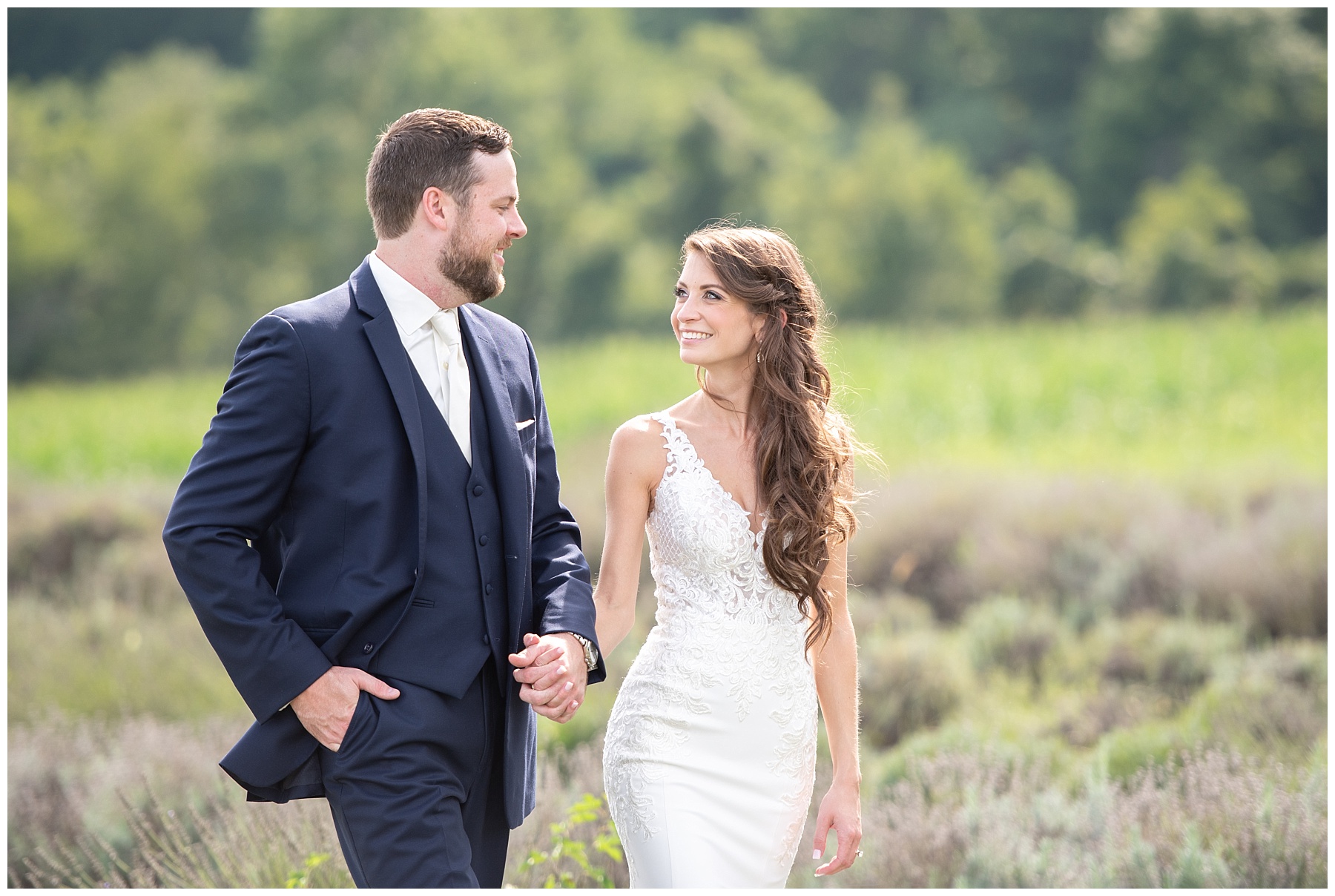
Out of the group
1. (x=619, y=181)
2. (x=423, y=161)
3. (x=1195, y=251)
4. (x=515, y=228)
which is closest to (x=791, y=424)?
(x=515, y=228)

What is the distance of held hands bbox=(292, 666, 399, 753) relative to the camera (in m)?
2.41

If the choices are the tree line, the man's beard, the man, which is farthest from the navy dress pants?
the tree line

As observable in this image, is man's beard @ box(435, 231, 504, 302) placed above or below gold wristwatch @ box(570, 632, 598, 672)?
above

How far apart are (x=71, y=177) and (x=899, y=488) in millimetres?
29928

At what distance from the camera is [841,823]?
2.93m

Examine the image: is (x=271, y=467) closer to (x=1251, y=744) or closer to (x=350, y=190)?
(x=1251, y=744)

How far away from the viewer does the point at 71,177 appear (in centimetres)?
3284

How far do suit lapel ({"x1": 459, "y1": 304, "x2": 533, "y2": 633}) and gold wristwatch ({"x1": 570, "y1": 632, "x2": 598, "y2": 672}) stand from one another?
133mm

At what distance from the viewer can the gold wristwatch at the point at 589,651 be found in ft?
8.87

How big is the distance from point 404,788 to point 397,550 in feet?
1.60

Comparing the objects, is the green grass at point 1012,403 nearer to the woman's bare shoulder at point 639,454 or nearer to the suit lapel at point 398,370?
the woman's bare shoulder at point 639,454

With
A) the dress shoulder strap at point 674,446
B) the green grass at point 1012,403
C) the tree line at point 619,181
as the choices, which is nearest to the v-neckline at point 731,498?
the dress shoulder strap at point 674,446

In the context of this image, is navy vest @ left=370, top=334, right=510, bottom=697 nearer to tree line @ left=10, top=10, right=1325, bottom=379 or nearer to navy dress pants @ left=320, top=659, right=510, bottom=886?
navy dress pants @ left=320, top=659, right=510, bottom=886

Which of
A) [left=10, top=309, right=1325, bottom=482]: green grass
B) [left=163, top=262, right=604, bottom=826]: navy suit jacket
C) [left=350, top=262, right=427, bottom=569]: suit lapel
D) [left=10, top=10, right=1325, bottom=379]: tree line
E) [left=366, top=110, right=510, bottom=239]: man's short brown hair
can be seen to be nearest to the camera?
[left=163, top=262, right=604, bottom=826]: navy suit jacket
